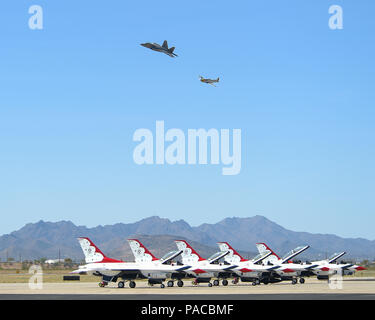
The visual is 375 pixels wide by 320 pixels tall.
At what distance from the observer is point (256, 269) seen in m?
75.2

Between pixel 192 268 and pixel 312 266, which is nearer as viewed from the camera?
pixel 192 268

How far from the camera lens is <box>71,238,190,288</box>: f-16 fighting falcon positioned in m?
66.4

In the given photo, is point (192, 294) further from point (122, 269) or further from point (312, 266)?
point (312, 266)

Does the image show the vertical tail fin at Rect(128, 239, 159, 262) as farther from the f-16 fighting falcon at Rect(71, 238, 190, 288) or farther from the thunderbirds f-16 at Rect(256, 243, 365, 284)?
the thunderbirds f-16 at Rect(256, 243, 365, 284)

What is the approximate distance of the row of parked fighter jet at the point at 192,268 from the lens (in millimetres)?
66812

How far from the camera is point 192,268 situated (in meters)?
70.8

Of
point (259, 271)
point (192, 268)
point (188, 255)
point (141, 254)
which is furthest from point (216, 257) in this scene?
point (141, 254)

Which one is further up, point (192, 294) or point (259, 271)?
point (192, 294)

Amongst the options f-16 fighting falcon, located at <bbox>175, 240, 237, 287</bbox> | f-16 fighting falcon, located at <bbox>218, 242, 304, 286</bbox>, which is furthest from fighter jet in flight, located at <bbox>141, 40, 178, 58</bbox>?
f-16 fighting falcon, located at <bbox>218, 242, 304, 286</bbox>

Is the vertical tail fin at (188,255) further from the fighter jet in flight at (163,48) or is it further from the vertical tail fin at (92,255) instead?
the fighter jet in flight at (163,48)

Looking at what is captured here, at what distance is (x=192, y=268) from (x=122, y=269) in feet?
29.1
